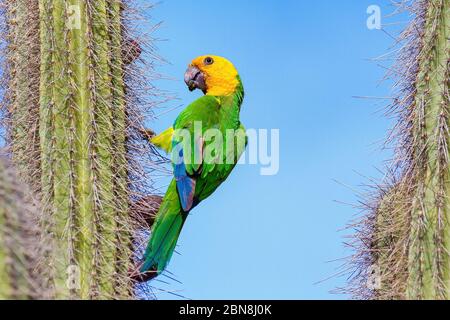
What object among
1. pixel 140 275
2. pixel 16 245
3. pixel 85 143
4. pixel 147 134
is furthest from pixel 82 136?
pixel 16 245

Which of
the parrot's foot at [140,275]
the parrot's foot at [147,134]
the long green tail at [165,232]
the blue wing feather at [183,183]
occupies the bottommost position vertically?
the parrot's foot at [140,275]

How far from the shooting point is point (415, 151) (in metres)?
3.79

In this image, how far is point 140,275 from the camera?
397cm

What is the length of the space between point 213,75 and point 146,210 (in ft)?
3.61

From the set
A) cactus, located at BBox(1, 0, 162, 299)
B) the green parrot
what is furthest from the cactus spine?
the green parrot

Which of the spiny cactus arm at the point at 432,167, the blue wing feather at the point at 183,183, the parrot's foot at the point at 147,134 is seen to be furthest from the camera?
the blue wing feather at the point at 183,183

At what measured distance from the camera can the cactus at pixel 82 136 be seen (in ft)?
12.2

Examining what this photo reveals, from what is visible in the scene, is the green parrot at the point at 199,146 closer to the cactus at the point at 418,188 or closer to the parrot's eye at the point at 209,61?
the parrot's eye at the point at 209,61

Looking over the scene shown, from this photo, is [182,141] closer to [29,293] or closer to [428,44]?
[428,44]

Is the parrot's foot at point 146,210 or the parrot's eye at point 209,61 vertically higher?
the parrot's eye at point 209,61

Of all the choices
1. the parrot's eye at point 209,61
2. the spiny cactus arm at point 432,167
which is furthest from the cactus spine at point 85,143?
the spiny cactus arm at point 432,167

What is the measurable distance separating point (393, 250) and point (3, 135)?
1.93 metres

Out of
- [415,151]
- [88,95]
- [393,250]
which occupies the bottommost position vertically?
[393,250]
